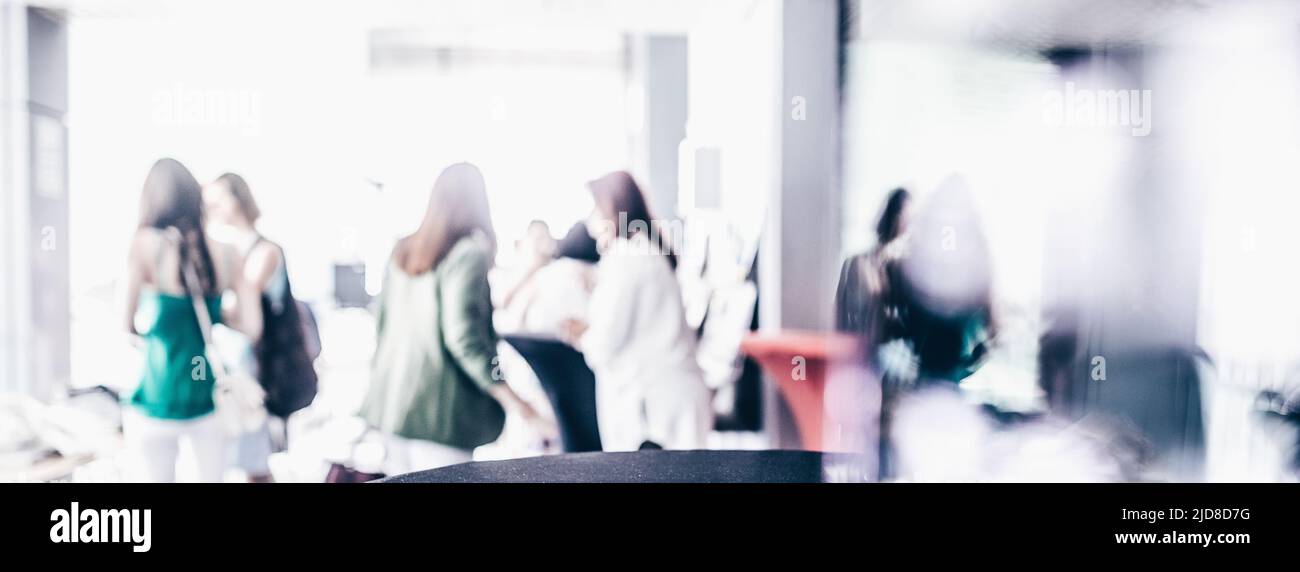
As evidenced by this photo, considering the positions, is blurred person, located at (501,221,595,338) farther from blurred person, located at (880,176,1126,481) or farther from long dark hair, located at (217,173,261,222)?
blurred person, located at (880,176,1126,481)

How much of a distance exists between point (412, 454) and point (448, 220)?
629 mm

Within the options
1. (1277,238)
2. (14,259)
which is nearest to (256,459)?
(14,259)

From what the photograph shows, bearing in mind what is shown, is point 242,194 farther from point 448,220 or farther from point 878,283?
point 878,283

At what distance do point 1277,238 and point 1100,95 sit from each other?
56 centimetres

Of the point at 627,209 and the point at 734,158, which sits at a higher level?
the point at 734,158

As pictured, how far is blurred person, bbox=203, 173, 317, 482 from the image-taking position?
6.07ft

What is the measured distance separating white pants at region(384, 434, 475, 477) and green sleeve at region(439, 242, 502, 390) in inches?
8.3

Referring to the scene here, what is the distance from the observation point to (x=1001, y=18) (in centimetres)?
186

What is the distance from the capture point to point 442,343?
6.22 ft

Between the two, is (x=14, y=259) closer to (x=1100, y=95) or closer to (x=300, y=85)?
(x=300, y=85)

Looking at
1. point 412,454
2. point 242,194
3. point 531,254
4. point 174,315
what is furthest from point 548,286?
point 174,315
